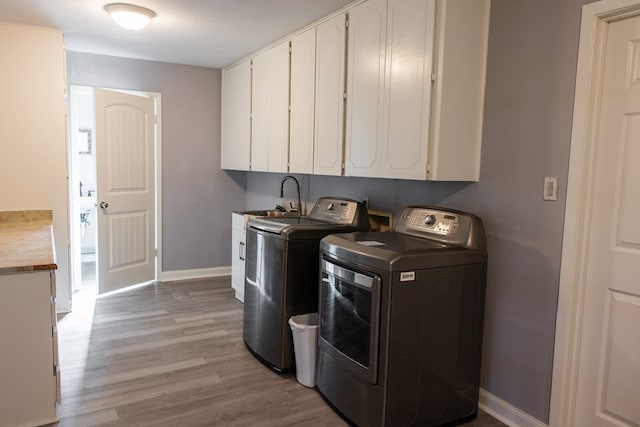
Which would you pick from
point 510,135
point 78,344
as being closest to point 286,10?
Answer: point 510,135

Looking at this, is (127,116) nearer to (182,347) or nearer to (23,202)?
(23,202)

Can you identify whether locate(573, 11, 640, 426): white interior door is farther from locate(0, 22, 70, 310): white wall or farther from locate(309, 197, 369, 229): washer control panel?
locate(0, 22, 70, 310): white wall

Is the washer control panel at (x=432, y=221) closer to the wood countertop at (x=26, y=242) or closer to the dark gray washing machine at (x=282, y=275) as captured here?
the dark gray washing machine at (x=282, y=275)

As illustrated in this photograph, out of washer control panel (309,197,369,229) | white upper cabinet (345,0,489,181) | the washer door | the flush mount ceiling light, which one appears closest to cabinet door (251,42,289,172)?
washer control panel (309,197,369,229)

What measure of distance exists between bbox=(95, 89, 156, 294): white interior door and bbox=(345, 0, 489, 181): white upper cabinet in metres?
2.92

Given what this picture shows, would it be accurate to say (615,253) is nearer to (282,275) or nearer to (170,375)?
(282,275)

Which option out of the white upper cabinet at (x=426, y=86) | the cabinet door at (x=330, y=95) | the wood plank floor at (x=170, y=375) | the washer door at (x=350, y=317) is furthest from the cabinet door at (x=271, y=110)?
the washer door at (x=350, y=317)

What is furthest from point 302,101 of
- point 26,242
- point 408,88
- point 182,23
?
point 26,242

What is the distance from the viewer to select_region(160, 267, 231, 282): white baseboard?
525 cm

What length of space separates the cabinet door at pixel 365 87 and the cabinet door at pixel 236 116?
1829 mm

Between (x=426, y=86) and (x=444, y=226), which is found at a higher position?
(x=426, y=86)

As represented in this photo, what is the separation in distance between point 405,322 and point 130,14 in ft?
9.06

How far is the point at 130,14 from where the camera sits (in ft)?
10.5

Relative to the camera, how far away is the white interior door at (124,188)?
452 centimetres
